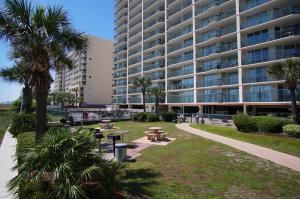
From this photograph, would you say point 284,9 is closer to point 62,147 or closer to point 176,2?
point 176,2

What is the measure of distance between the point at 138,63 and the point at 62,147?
65682 mm

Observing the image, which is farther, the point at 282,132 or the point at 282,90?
the point at 282,90

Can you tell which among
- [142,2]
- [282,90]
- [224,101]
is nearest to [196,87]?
[224,101]

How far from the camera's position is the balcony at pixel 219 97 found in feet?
131

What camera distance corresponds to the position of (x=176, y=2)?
181 feet

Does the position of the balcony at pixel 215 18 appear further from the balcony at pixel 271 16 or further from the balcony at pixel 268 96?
the balcony at pixel 268 96

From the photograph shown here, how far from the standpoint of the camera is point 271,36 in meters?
35.1

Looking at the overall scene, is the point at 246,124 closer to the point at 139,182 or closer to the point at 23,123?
the point at 139,182

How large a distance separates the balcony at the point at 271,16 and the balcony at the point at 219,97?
11.2 meters

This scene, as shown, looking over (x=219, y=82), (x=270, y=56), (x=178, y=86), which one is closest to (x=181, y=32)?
(x=178, y=86)

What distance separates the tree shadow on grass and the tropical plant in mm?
1573

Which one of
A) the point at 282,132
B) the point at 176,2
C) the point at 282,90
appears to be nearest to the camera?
the point at 282,132

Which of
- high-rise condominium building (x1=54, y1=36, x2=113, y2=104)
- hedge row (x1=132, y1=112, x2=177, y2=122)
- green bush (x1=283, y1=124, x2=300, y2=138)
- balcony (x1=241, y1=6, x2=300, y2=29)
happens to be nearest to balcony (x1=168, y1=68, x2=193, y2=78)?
balcony (x1=241, y1=6, x2=300, y2=29)

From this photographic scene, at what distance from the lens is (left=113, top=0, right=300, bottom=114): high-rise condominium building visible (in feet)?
113
